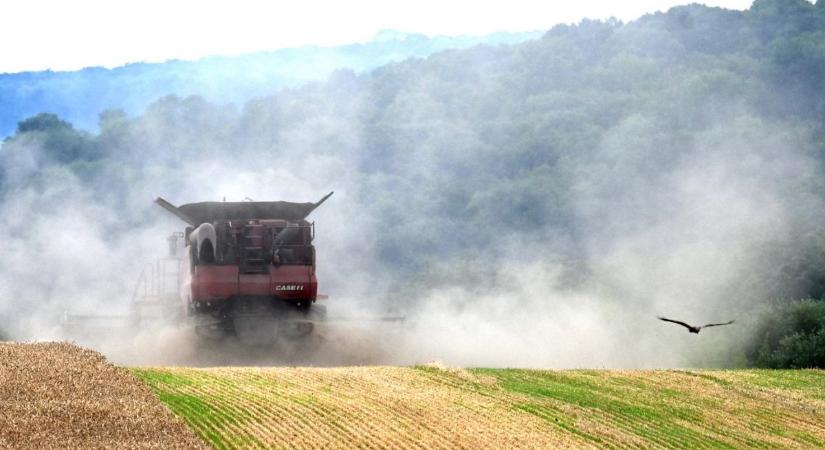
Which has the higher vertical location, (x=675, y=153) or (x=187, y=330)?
(x=675, y=153)

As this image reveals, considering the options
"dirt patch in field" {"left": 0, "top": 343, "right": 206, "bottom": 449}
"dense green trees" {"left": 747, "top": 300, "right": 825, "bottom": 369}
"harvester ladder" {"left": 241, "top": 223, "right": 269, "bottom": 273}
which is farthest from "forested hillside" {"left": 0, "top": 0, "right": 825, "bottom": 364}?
"dirt patch in field" {"left": 0, "top": 343, "right": 206, "bottom": 449}

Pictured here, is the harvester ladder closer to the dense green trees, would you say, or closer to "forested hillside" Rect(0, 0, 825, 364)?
"forested hillside" Rect(0, 0, 825, 364)

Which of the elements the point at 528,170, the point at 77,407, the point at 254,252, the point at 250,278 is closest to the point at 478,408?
the point at 77,407

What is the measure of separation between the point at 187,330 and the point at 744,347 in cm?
2606

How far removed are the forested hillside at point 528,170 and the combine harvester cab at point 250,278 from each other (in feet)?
41.0

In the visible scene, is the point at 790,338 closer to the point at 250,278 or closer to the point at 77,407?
the point at 250,278

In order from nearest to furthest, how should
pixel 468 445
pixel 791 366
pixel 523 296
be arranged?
pixel 468 445
pixel 791 366
pixel 523 296

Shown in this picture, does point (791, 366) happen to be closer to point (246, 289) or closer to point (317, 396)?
point (246, 289)

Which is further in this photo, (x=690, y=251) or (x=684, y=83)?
(x=684, y=83)

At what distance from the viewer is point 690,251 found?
237 ft

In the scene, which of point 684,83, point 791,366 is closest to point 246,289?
point 791,366

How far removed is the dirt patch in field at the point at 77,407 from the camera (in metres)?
19.0

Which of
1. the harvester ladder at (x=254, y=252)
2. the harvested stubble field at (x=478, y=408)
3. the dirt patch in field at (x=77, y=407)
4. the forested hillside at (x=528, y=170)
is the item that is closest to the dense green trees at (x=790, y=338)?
the forested hillside at (x=528, y=170)

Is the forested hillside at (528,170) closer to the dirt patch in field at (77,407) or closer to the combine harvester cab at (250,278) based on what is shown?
the combine harvester cab at (250,278)
